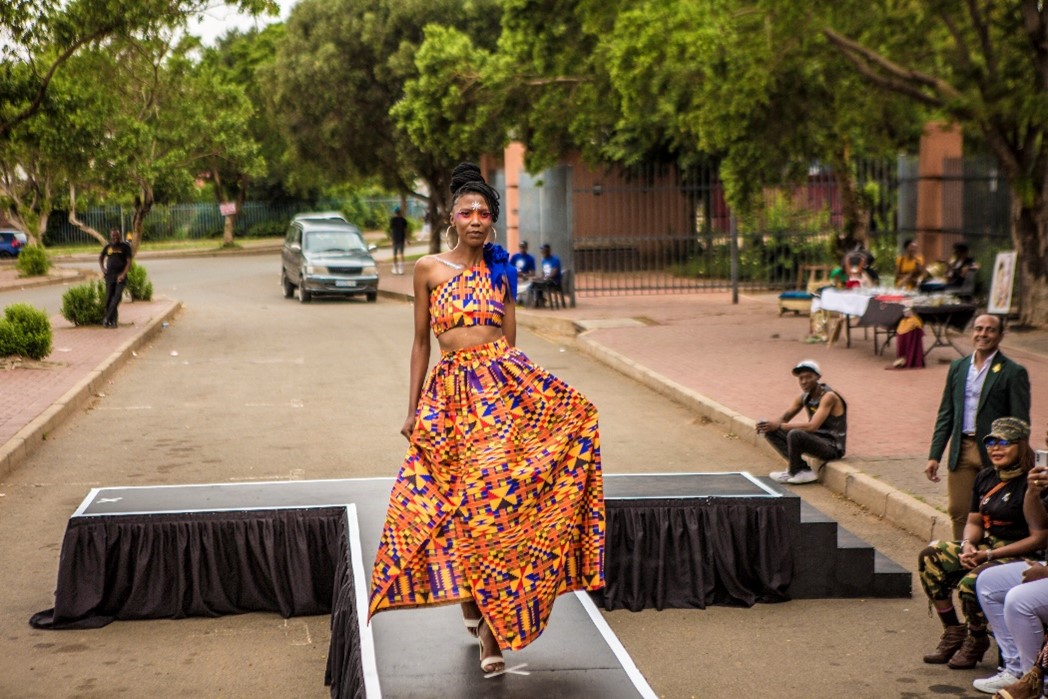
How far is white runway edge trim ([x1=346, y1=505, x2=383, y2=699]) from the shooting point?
17.6 feet

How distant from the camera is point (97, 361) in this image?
18531 mm

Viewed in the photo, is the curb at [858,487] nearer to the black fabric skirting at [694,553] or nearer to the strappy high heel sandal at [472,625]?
the black fabric skirting at [694,553]

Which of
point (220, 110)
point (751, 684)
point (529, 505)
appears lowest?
point (751, 684)

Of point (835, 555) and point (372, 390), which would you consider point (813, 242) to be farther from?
point (835, 555)

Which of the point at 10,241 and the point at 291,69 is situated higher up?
the point at 291,69

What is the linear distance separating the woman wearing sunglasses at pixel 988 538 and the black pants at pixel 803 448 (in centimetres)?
402

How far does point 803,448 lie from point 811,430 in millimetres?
158

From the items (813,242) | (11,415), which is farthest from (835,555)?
(813,242)

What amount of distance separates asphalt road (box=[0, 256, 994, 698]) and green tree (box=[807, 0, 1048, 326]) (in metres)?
5.92

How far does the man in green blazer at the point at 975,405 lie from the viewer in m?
7.63

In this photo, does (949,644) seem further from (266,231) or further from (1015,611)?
(266,231)

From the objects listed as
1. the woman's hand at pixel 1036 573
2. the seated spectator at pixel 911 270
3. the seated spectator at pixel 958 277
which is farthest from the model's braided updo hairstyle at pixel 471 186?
the seated spectator at pixel 911 270

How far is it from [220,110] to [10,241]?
23.3 meters

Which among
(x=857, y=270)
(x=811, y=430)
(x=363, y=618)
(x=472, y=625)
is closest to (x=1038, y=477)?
→ (x=472, y=625)
